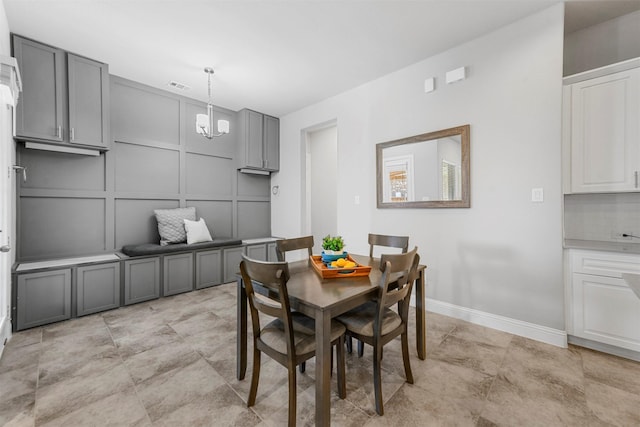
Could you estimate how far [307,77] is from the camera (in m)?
3.58

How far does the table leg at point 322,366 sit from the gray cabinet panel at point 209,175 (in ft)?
12.2

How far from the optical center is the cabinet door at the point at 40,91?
2.69m

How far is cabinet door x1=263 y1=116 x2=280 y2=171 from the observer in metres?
4.94

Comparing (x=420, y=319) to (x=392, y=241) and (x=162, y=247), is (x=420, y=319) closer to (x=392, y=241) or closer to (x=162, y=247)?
(x=392, y=241)

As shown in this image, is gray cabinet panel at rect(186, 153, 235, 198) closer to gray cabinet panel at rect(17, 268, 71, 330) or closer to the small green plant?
gray cabinet panel at rect(17, 268, 71, 330)

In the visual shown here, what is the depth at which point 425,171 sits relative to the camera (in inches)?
123

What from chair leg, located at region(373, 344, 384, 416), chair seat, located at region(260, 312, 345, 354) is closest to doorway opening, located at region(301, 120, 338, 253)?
chair seat, located at region(260, 312, 345, 354)

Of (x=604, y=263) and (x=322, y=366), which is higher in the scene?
(x=604, y=263)

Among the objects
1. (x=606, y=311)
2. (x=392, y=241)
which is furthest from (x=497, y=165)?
(x=606, y=311)

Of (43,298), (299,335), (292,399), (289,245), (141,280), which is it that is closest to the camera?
(292,399)

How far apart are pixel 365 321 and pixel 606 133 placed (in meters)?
2.56

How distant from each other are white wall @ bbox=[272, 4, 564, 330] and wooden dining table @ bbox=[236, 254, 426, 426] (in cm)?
110

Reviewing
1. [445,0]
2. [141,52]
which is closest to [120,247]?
[141,52]

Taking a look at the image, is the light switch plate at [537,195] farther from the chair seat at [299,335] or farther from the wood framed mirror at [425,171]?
the chair seat at [299,335]
